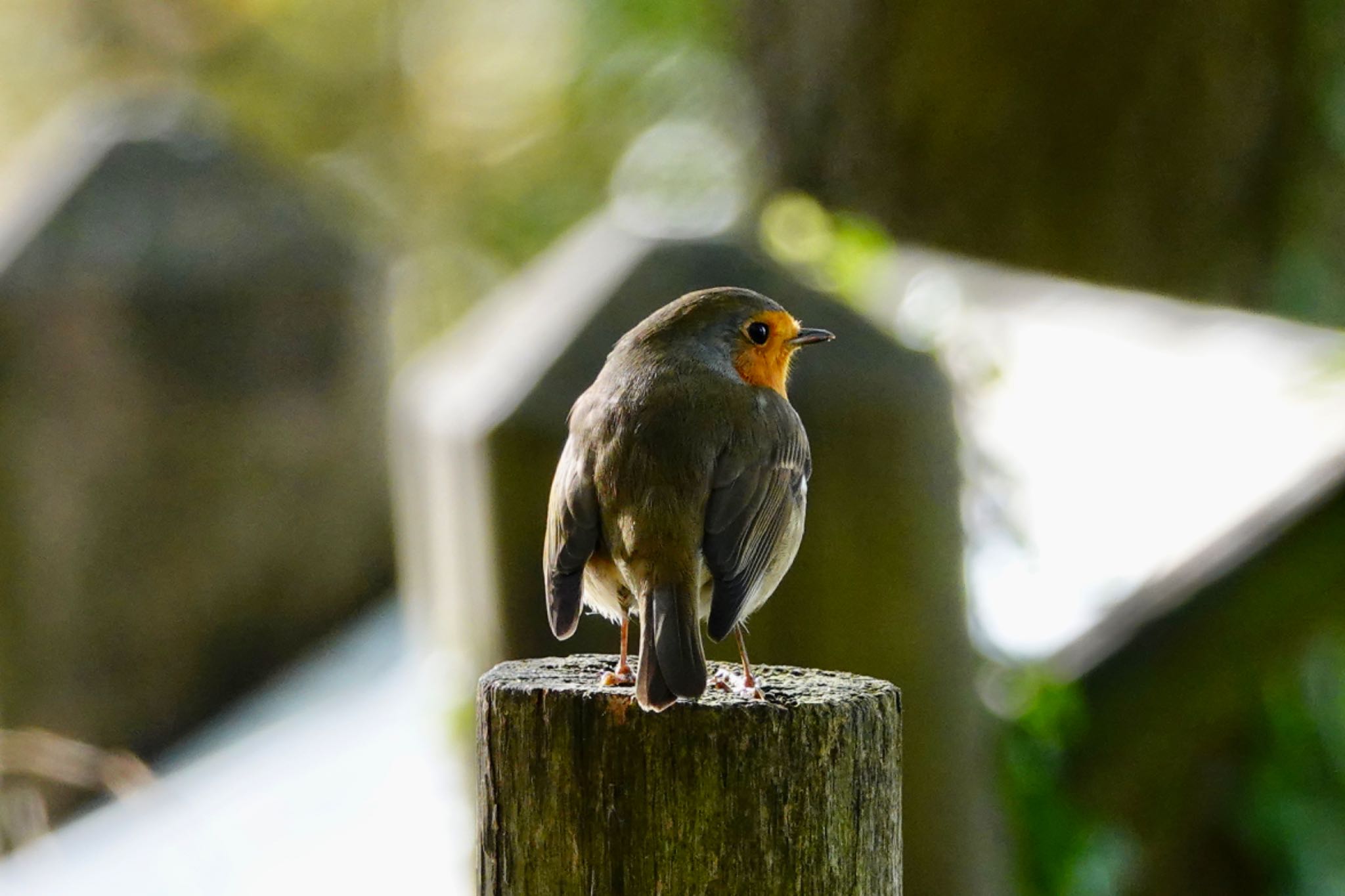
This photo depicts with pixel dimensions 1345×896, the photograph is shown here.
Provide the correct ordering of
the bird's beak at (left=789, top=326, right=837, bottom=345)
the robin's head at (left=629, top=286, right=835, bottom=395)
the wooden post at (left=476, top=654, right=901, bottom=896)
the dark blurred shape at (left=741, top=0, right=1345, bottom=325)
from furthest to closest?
the dark blurred shape at (left=741, top=0, right=1345, bottom=325) → the bird's beak at (left=789, top=326, right=837, bottom=345) → the robin's head at (left=629, top=286, right=835, bottom=395) → the wooden post at (left=476, top=654, right=901, bottom=896)

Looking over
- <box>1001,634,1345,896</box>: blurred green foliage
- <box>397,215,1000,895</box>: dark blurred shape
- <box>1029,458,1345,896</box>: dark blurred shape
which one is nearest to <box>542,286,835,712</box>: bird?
<box>397,215,1000,895</box>: dark blurred shape

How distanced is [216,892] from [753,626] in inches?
67.2

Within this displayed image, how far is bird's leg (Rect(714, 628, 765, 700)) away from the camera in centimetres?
200

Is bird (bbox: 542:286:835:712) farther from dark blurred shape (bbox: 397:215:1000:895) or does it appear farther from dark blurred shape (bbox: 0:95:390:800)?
dark blurred shape (bbox: 0:95:390:800)

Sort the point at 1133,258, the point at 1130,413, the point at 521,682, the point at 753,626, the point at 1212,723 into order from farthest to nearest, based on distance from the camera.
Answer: the point at 1133,258
the point at 1130,413
the point at 1212,723
the point at 753,626
the point at 521,682

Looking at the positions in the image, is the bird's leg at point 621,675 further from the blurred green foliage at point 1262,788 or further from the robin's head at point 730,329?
the blurred green foliage at point 1262,788

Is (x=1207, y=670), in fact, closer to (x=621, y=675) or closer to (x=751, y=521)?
(x=751, y=521)

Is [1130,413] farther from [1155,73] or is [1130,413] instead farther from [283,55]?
[283,55]

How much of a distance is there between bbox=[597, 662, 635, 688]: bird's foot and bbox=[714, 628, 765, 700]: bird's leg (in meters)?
0.13

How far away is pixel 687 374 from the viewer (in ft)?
8.09

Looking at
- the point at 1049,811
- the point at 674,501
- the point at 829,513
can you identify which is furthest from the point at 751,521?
the point at 1049,811

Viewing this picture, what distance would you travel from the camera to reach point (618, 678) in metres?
2.09

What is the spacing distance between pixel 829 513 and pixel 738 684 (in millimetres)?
1127

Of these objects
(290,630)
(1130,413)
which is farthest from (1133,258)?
(290,630)
